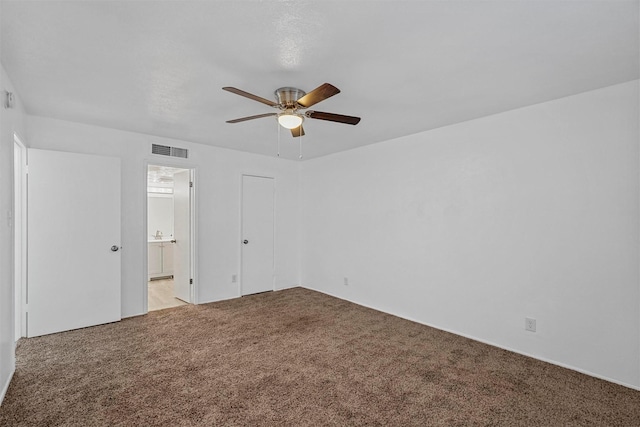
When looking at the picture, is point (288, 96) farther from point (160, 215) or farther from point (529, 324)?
point (160, 215)

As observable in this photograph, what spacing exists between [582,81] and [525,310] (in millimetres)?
2129

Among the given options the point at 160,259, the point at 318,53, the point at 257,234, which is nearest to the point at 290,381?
the point at 318,53

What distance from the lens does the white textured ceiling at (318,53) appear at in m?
1.69

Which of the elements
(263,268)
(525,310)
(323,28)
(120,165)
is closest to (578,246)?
(525,310)

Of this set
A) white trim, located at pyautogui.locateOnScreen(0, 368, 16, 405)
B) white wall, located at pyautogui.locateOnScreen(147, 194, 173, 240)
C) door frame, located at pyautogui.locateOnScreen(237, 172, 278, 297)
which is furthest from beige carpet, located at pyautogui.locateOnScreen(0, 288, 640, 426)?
white wall, located at pyautogui.locateOnScreen(147, 194, 173, 240)

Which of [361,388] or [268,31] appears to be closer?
[268,31]

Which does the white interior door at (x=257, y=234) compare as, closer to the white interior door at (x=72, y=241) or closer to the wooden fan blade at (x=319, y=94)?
the white interior door at (x=72, y=241)

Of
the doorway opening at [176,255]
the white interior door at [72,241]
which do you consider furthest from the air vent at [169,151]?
the white interior door at [72,241]

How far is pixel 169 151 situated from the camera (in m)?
4.45

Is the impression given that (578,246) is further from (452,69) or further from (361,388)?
Result: (361,388)

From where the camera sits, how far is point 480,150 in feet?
11.3

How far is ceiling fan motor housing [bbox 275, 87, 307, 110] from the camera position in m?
2.60

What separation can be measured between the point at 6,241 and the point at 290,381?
8.29ft

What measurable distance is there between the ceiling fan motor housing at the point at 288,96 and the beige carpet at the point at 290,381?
230 centimetres
